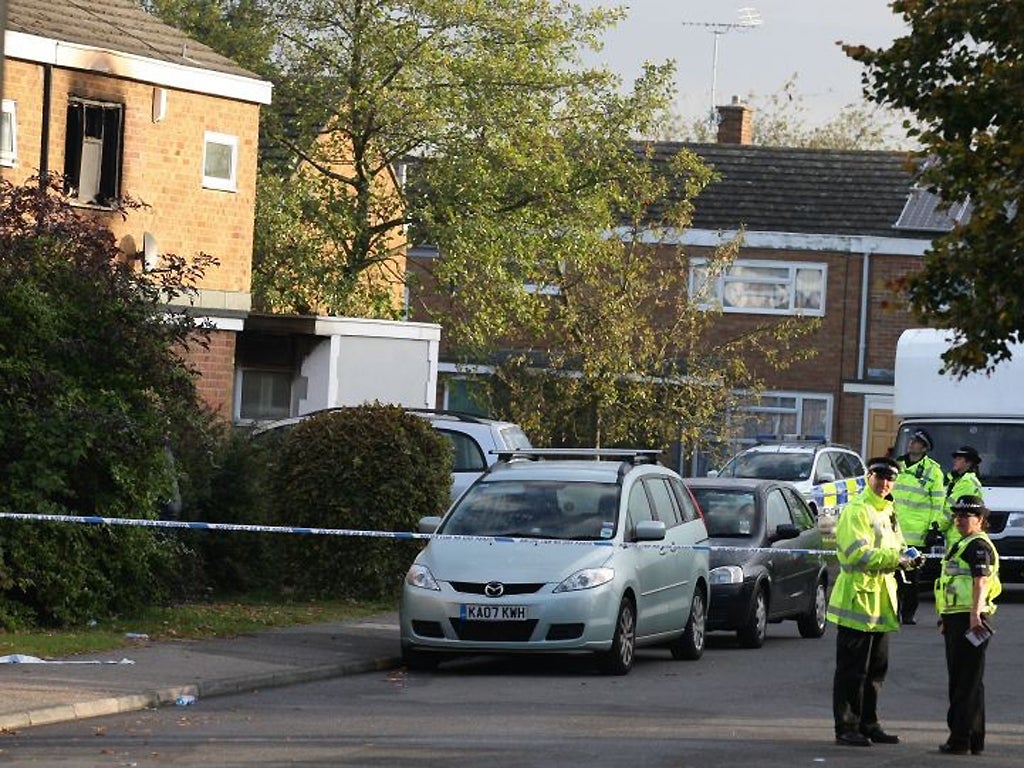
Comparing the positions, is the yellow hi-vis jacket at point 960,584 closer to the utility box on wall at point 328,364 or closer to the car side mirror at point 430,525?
the car side mirror at point 430,525

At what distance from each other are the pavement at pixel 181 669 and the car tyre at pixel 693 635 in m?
2.34

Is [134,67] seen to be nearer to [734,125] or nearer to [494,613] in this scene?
[494,613]

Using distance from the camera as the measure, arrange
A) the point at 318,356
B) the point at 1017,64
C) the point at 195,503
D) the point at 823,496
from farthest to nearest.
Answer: the point at 318,356 → the point at 823,496 → the point at 195,503 → the point at 1017,64

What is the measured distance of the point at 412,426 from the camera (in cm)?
2119

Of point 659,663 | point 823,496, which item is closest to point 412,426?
point 659,663

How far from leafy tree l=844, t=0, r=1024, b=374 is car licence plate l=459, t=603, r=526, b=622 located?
3907mm

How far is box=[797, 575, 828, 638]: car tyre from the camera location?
68.2 feet

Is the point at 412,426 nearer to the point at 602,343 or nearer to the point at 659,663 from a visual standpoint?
the point at 659,663

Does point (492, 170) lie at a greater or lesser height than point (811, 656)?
greater

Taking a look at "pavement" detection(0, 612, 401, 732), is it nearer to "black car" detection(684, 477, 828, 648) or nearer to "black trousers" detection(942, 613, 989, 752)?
"black car" detection(684, 477, 828, 648)

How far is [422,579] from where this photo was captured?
16234mm

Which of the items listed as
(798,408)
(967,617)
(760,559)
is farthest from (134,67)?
(798,408)

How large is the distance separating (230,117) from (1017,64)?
16.1m

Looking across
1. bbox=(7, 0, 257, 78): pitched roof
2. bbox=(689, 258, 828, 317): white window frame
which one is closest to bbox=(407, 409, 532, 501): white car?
→ bbox=(7, 0, 257, 78): pitched roof
